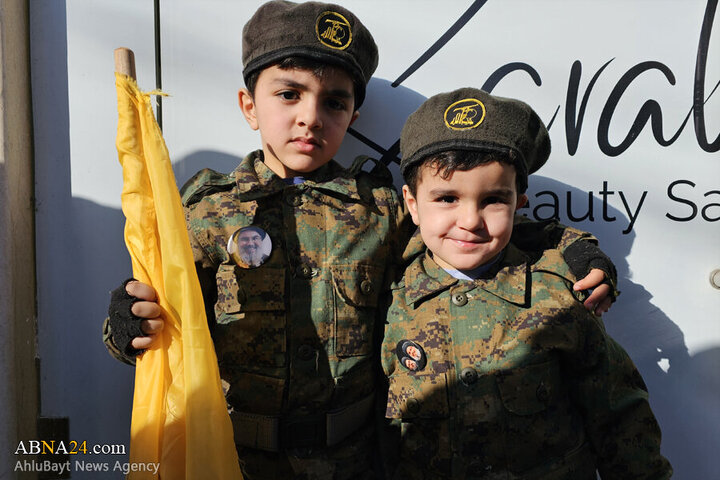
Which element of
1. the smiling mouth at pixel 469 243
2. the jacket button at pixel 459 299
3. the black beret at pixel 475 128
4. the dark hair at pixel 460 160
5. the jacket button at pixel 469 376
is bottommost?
the jacket button at pixel 469 376

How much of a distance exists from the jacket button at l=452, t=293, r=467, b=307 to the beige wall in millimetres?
1374

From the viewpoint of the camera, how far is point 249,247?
62.2 inches

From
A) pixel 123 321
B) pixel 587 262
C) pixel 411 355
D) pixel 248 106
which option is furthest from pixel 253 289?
pixel 587 262

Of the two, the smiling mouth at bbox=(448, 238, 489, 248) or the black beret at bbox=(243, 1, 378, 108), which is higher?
the black beret at bbox=(243, 1, 378, 108)

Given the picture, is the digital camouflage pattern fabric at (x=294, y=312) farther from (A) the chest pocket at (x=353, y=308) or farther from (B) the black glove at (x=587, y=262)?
(B) the black glove at (x=587, y=262)

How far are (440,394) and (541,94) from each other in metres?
1.10

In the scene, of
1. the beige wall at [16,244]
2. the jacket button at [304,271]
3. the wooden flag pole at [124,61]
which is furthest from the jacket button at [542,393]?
the beige wall at [16,244]

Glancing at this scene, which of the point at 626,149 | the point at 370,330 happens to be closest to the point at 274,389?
the point at 370,330

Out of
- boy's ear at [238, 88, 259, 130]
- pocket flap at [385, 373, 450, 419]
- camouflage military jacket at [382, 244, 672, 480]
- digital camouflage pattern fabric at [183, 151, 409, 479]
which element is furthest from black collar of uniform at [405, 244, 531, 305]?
boy's ear at [238, 88, 259, 130]

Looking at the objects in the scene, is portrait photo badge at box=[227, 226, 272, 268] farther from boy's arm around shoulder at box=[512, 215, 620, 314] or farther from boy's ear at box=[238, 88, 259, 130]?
boy's arm around shoulder at box=[512, 215, 620, 314]

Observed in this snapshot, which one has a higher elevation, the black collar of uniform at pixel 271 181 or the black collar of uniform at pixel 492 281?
the black collar of uniform at pixel 271 181

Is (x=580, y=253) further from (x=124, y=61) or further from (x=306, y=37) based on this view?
(x=124, y=61)

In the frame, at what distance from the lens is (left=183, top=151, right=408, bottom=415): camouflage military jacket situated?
5.15ft

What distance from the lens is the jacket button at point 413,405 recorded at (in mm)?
1516
